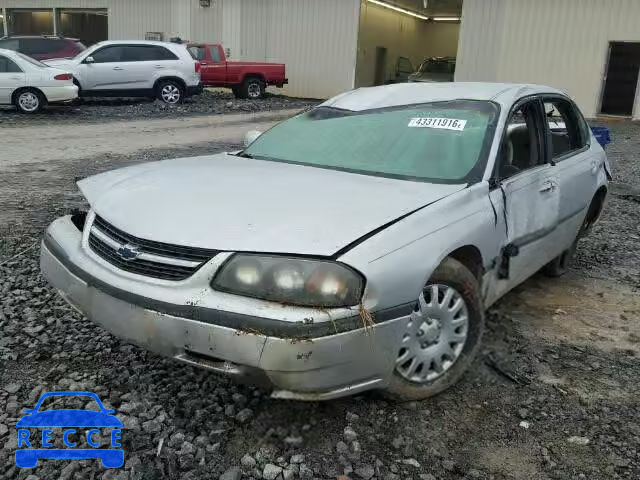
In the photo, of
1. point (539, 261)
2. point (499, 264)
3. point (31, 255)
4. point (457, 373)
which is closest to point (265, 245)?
point (457, 373)

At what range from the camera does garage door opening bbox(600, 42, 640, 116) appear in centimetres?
1791

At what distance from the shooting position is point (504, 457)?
101 inches

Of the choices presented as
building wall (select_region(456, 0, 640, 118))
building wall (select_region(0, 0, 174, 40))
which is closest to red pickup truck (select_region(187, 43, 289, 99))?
building wall (select_region(0, 0, 174, 40))

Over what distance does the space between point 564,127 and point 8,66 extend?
504 inches

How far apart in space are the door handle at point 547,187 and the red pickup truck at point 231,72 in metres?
16.4

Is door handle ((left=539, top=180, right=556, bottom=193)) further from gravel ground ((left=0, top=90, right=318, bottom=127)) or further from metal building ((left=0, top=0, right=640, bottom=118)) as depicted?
metal building ((left=0, top=0, right=640, bottom=118))

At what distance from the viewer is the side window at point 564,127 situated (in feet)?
14.1

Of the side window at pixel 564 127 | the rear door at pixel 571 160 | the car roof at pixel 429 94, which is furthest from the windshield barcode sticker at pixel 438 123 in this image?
the side window at pixel 564 127

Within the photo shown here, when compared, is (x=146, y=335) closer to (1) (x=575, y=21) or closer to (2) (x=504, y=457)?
(2) (x=504, y=457)

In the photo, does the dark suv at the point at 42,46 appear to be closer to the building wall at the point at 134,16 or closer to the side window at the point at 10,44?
the side window at the point at 10,44

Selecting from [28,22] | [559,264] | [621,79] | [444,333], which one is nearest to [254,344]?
[444,333]

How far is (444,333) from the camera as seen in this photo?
2926mm

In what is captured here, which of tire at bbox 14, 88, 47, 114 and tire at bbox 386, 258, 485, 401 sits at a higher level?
tire at bbox 14, 88, 47, 114

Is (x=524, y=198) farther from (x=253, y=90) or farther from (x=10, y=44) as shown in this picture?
(x=10, y=44)
